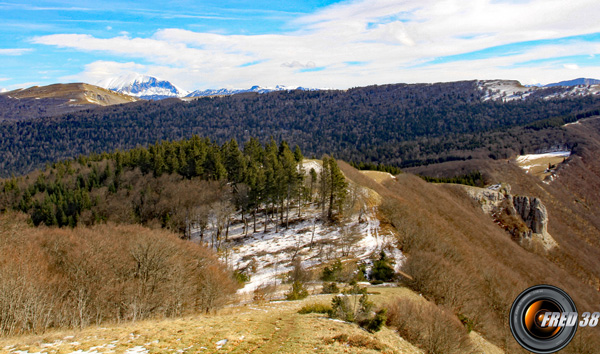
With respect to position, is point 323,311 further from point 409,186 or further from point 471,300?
point 409,186

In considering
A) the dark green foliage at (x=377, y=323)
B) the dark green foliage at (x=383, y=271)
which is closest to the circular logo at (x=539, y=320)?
the dark green foliage at (x=377, y=323)

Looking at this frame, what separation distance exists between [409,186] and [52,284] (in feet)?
338

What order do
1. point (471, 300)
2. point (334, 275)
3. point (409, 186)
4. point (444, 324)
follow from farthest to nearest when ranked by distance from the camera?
point (409, 186), point (334, 275), point (471, 300), point (444, 324)

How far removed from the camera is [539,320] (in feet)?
64.0

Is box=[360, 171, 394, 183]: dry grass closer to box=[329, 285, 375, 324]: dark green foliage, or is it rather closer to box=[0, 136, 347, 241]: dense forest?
box=[0, 136, 347, 241]: dense forest

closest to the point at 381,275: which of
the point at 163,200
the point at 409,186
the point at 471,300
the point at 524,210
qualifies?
the point at 471,300

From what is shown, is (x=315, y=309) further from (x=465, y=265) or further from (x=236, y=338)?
(x=465, y=265)

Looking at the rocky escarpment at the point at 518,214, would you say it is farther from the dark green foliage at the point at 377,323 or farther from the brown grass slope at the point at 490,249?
the dark green foliage at the point at 377,323

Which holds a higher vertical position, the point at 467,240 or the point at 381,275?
the point at 381,275

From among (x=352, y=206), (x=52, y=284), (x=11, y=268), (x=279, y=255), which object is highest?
(x=11, y=268)

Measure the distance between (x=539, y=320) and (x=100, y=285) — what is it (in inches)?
1276

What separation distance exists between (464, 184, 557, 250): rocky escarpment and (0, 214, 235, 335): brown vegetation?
108388 millimetres

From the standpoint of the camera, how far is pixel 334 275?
138ft

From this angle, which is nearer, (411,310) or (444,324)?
(444,324)
